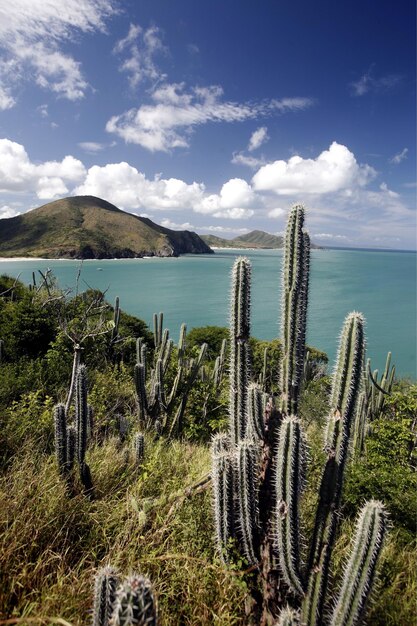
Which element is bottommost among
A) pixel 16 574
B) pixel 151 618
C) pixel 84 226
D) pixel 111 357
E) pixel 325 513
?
pixel 111 357

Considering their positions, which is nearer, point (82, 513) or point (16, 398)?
point (82, 513)

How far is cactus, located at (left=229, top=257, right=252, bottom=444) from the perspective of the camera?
334cm

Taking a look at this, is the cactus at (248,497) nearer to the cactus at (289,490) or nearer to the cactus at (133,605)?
the cactus at (289,490)

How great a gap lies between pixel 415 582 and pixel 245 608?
1.69m

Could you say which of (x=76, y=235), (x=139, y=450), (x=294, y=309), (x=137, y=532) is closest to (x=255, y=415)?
(x=294, y=309)

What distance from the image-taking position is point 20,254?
96438 millimetres

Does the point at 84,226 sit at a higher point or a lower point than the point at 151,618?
higher

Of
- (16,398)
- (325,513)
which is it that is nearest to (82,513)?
(325,513)

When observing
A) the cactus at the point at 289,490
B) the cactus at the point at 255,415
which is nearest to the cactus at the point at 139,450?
the cactus at the point at 255,415

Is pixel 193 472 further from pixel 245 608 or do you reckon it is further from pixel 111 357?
pixel 111 357

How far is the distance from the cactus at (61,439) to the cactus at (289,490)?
2591 mm

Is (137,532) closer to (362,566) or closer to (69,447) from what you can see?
(69,447)

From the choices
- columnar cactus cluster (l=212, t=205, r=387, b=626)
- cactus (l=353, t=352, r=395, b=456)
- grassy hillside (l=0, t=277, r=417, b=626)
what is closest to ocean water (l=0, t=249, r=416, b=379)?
cactus (l=353, t=352, r=395, b=456)

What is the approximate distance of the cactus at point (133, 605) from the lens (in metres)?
1.46
